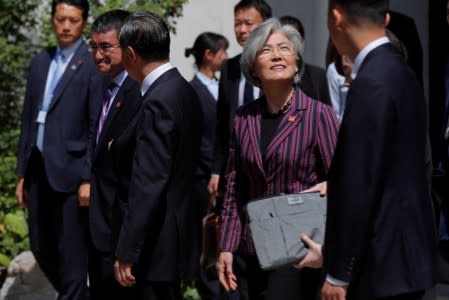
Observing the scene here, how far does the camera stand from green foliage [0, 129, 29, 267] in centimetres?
898

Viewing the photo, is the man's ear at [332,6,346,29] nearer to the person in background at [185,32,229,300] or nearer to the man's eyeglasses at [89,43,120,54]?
the man's eyeglasses at [89,43,120,54]

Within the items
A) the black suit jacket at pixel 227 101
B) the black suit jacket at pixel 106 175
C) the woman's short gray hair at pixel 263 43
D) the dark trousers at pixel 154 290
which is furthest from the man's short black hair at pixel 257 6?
the dark trousers at pixel 154 290

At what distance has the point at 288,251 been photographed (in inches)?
183

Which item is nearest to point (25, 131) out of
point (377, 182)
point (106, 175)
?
point (106, 175)

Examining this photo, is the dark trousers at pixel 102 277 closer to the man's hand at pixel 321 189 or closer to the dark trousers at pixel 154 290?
the dark trousers at pixel 154 290

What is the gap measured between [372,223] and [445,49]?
5926 mm

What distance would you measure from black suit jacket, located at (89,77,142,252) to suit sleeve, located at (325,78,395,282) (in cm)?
208

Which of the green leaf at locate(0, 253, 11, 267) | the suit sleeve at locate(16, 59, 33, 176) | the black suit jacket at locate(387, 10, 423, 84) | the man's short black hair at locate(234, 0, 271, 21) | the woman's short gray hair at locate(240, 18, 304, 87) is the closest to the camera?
the woman's short gray hair at locate(240, 18, 304, 87)

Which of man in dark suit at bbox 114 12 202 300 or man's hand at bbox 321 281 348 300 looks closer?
man's hand at bbox 321 281 348 300

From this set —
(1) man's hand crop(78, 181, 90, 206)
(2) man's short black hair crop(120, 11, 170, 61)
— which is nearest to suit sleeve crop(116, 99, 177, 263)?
(2) man's short black hair crop(120, 11, 170, 61)

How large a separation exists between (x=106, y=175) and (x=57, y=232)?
1.85 meters

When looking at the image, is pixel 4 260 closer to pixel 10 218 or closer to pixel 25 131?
pixel 10 218

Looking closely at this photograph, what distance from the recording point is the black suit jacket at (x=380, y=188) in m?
3.56

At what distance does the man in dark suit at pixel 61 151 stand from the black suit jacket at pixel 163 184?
6.62ft
